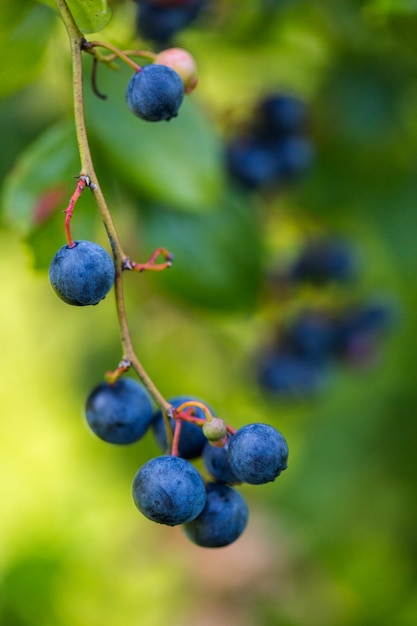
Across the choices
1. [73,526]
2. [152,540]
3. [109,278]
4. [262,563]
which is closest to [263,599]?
[262,563]

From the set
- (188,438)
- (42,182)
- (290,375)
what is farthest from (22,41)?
(290,375)

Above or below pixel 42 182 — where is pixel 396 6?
above

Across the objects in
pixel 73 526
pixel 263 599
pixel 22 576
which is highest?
pixel 263 599

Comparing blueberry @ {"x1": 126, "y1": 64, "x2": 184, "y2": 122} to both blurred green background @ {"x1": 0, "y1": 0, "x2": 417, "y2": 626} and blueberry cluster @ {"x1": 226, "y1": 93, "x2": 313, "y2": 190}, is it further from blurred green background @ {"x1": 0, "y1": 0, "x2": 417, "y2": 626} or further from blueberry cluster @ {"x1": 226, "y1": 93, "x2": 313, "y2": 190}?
blueberry cluster @ {"x1": 226, "y1": 93, "x2": 313, "y2": 190}

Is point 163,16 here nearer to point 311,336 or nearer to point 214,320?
point 214,320

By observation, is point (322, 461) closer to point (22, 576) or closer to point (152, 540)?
point (152, 540)

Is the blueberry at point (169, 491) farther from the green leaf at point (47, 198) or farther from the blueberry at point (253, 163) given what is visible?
the blueberry at point (253, 163)
